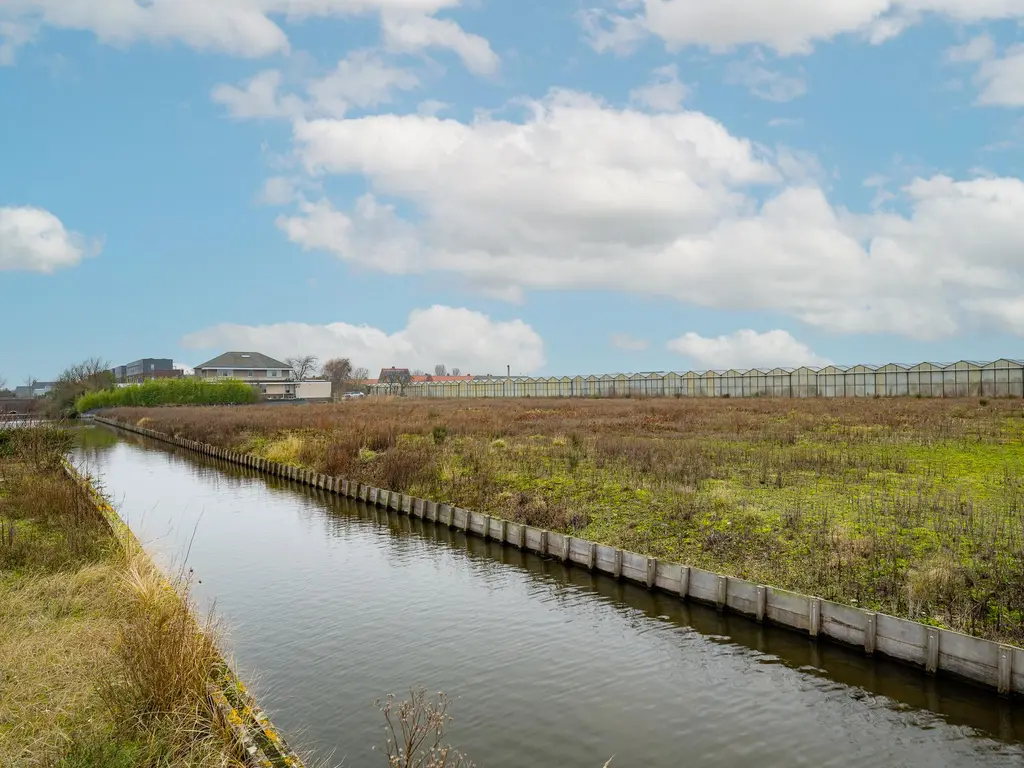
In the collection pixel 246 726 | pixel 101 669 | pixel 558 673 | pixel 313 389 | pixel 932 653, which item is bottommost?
pixel 558 673

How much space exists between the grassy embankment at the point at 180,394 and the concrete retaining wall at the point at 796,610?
286ft

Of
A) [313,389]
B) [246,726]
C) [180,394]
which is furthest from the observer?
[313,389]

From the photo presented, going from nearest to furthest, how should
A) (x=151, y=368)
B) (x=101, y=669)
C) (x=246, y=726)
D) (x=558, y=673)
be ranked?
(x=246, y=726), (x=101, y=669), (x=558, y=673), (x=151, y=368)

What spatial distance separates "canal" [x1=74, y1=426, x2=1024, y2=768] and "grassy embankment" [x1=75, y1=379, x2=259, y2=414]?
8718cm

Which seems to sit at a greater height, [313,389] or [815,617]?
[313,389]

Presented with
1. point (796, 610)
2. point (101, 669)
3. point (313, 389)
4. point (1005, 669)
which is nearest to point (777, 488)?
point (796, 610)

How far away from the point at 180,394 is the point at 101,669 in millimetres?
98807

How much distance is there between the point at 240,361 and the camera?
14050 centimetres

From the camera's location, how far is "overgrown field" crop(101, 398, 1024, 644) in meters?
12.9

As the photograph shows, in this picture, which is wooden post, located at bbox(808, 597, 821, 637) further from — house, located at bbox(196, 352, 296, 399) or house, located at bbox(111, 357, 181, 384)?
house, located at bbox(111, 357, 181, 384)

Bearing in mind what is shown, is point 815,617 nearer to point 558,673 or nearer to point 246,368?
point 558,673

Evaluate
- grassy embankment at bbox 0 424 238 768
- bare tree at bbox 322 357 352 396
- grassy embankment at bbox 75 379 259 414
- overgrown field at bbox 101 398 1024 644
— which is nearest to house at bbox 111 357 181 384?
bare tree at bbox 322 357 352 396

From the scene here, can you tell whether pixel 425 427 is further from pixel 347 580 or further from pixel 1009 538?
pixel 1009 538

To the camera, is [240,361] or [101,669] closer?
[101,669]
